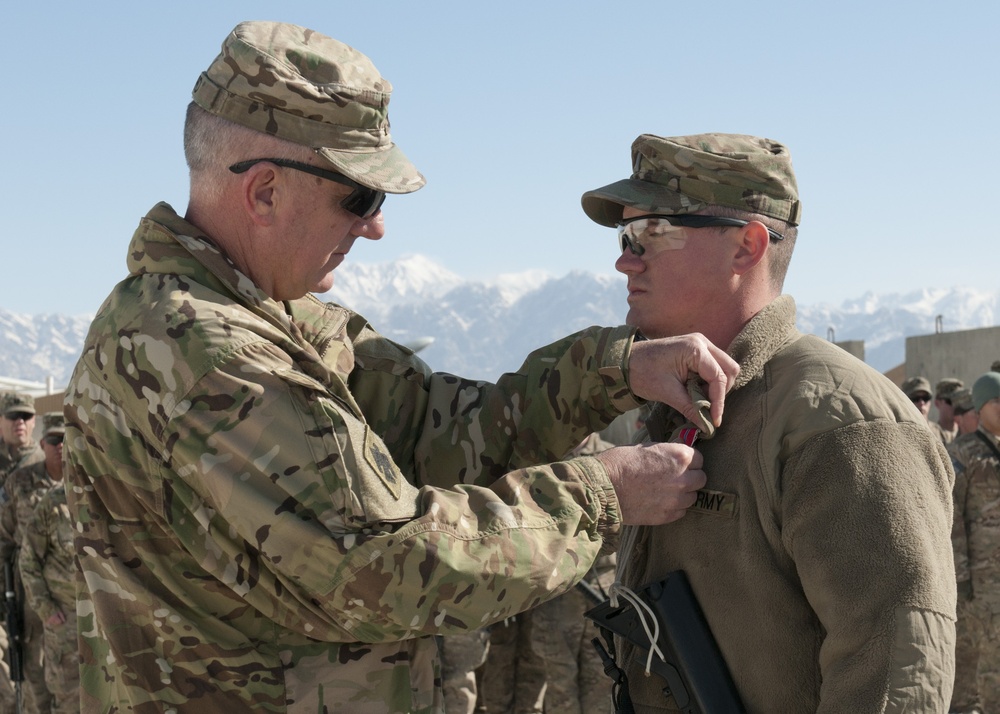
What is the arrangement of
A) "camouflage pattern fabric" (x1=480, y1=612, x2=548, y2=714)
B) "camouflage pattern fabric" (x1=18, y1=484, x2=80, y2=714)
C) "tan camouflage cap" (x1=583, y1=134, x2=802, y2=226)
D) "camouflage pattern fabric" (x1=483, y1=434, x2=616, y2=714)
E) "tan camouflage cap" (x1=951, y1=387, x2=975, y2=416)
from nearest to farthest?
1. "tan camouflage cap" (x1=583, y1=134, x2=802, y2=226)
2. "camouflage pattern fabric" (x1=18, y1=484, x2=80, y2=714)
3. "camouflage pattern fabric" (x1=483, y1=434, x2=616, y2=714)
4. "camouflage pattern fabric" (x1=480, y1=612, x2=548, y2=714)
5. "tan camouflage cap" (x1=951, y1=387, x2=975, y2=416)

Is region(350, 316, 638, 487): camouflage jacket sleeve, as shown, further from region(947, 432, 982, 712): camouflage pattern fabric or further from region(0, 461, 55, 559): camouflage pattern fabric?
region(947, 432, 982, 712): camouflage pattern fabric

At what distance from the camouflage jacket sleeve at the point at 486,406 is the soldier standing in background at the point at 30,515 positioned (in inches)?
267

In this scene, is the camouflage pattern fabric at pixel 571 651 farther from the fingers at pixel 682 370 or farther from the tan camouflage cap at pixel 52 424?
the fingers at pixel 682 370

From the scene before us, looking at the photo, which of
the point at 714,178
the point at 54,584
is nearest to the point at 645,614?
the point at 714,178

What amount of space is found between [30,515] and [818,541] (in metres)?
8.27

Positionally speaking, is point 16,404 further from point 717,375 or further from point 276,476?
point 717,375

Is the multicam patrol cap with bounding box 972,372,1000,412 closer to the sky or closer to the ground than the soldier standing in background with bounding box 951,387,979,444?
closer to the sky

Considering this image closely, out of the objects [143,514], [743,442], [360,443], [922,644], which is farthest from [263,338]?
[922,644]

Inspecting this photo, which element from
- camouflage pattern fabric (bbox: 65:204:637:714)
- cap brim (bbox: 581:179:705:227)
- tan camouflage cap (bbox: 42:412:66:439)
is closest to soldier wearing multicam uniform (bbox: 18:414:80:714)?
tan camouflage cap (bbox: 42:412:66:439)

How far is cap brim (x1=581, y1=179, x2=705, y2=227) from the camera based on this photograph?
3184mm

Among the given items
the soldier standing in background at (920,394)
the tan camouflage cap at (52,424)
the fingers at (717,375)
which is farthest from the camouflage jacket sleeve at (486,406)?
the soldier standing in background at (920,394)

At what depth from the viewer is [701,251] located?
321cm

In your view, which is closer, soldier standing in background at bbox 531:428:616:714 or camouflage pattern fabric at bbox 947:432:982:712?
soldier standing in background at bbox 531:428:616:714

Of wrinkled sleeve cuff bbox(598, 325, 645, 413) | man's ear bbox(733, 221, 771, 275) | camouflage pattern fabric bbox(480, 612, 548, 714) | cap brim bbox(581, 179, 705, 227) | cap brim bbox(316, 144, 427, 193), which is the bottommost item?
camouflage pattern fabric bbox(480, 612, 548, 714)
